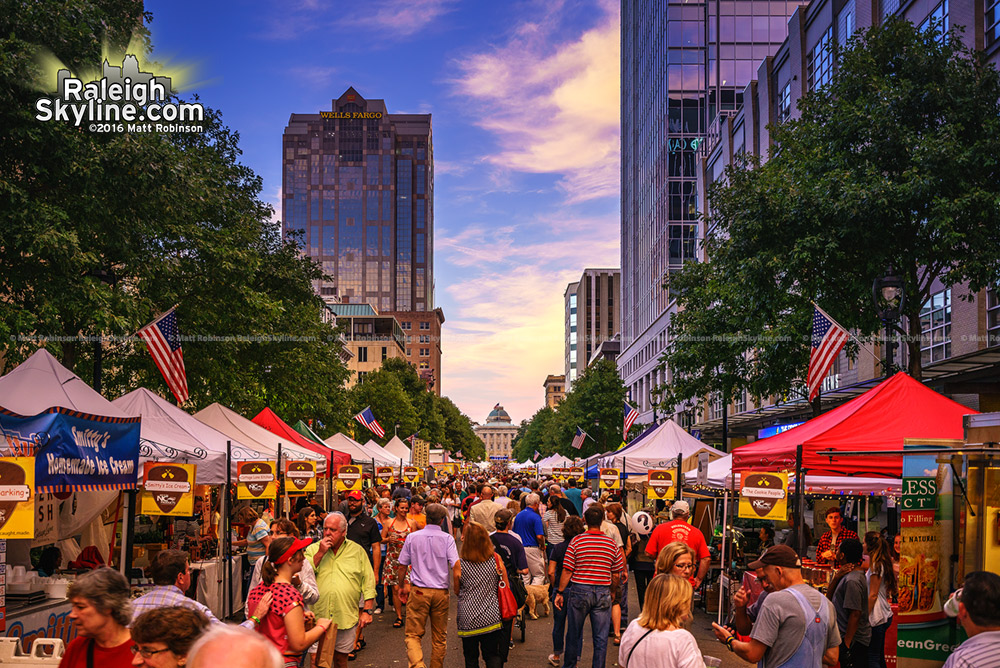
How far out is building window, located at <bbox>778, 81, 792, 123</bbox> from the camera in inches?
1608

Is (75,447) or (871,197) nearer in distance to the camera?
(75,447)

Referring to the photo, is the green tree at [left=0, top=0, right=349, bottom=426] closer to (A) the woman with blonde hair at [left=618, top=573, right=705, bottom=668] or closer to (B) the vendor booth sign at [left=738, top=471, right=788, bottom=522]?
(B) the vendor booth sign at [left=738, top=471, right=788, bottom=522]

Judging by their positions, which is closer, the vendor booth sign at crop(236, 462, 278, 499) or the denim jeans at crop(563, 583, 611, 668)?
the denim jeans at crop(563, 583, 611, 668)

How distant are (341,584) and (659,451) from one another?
48.8 feet

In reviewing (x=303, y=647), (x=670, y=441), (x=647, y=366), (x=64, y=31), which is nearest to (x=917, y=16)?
(x=670, y=441)

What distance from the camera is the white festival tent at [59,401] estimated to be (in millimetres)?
10703

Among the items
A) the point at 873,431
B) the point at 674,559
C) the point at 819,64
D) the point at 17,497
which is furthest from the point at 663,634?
the point at 819,64

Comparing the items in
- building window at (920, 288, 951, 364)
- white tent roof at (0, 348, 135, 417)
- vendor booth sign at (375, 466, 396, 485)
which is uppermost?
building window at (920, 288, 951, 364)

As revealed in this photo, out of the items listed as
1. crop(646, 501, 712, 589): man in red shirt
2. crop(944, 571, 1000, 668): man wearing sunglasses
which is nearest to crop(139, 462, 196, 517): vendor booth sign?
crop(646, 501, 712, 589): man in red shirt

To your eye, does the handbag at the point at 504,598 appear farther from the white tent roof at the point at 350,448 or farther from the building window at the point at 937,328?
A: the building window at the point at 937,328

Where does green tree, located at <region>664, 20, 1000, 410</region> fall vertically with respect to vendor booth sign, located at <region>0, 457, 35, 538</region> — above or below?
above

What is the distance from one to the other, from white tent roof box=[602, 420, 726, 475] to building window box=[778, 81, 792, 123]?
22.7 metres

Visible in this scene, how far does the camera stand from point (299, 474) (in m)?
16.6

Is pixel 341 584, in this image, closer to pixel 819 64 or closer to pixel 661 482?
A: pixel 661 482
